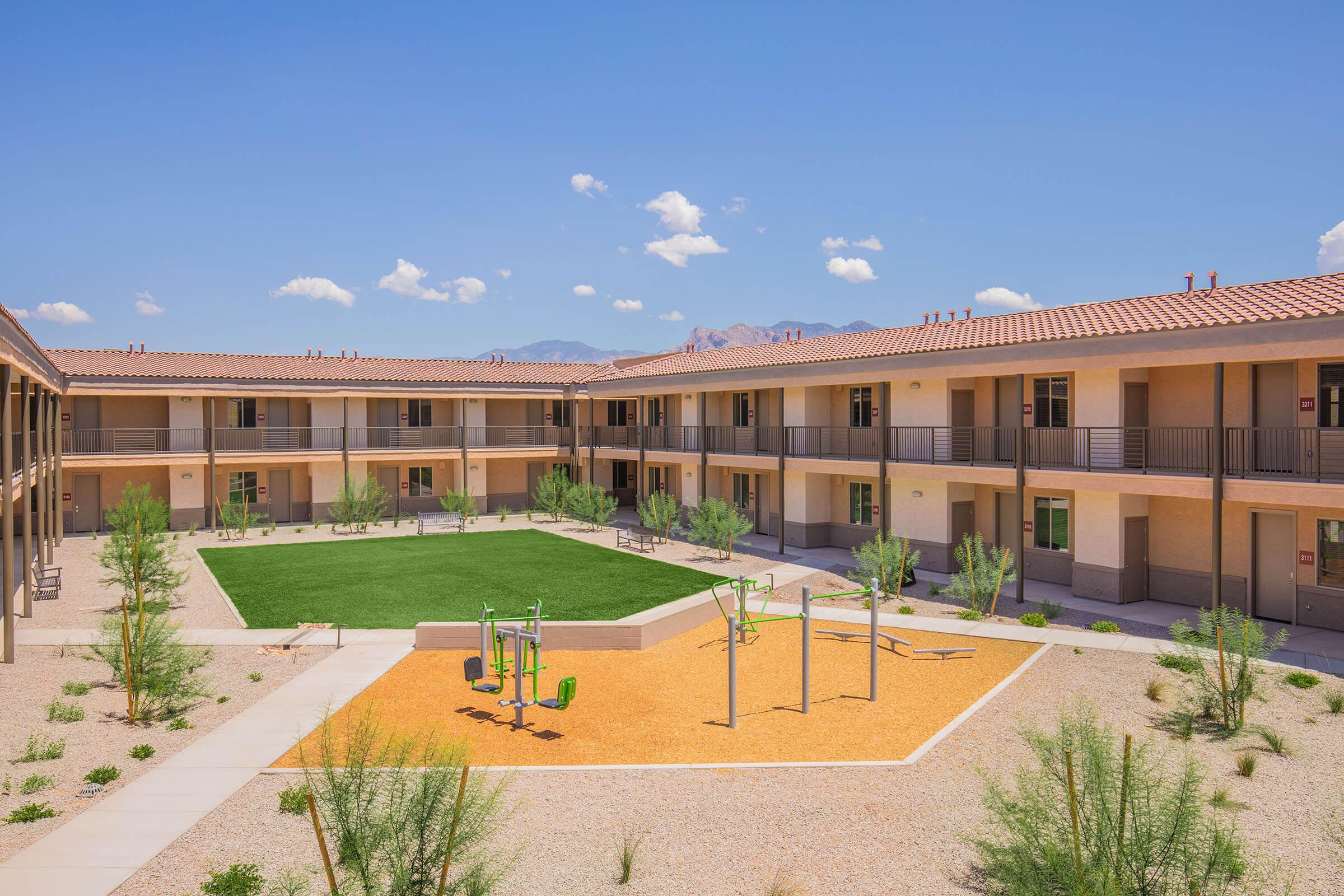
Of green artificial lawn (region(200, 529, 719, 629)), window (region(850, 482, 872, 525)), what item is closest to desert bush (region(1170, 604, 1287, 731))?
green artificial lawn (region(200, 529, 719, 629))

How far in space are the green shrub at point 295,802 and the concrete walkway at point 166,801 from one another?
2.79 ft

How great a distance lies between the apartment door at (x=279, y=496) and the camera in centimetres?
3806

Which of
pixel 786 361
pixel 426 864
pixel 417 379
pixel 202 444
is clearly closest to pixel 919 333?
pixel 786 361

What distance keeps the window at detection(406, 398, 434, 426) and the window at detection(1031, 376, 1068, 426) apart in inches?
1105

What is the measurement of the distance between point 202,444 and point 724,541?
2338 cm

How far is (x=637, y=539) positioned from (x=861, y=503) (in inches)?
327

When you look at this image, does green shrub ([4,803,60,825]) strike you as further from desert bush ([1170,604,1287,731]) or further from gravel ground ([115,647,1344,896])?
desert bush ([1170,604,1287,731])

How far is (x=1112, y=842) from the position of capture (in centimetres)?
643

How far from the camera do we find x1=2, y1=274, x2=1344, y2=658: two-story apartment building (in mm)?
18312

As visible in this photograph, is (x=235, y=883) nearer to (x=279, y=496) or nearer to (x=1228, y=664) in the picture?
(x=1228, y=664)

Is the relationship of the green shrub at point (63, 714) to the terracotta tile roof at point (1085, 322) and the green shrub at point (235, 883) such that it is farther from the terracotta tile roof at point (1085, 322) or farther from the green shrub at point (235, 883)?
the terracotta tile roof at point (1085, 322)

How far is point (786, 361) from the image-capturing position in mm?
30891

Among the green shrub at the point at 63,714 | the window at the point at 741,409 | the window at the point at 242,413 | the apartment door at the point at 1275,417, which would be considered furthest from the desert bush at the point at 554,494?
the apartment door at the point at 1275,417

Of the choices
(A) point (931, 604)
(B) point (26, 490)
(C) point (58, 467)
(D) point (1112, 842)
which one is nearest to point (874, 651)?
(D) point (1112, 842)
